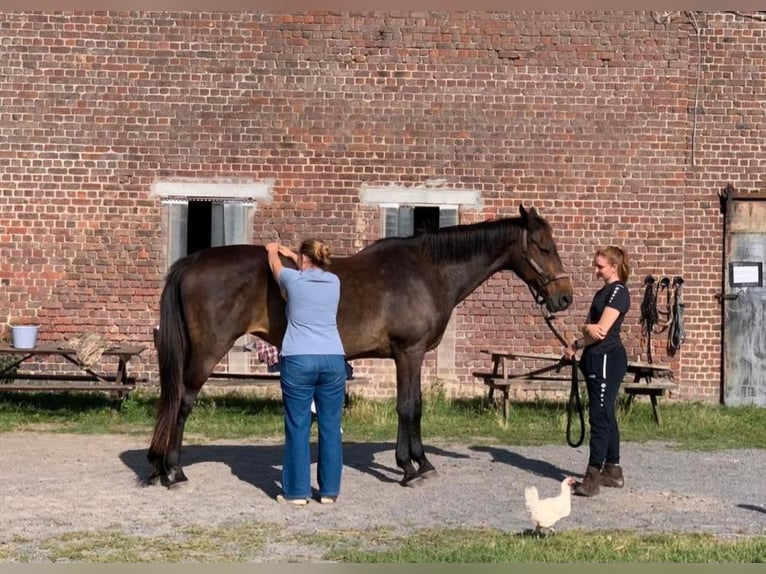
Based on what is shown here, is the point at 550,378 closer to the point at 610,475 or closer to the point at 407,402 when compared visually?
the point at 610,475

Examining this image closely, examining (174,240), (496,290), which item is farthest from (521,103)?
(174,240)

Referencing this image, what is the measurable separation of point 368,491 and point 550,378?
197 inches

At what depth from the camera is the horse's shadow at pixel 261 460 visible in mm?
8585

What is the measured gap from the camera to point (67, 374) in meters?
13.1

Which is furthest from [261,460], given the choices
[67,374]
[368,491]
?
[67,374]

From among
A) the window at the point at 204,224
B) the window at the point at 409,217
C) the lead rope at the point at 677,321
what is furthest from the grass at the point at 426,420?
the window at the point at 409,217

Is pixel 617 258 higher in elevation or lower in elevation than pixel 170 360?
higher

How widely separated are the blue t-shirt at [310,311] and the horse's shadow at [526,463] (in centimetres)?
250

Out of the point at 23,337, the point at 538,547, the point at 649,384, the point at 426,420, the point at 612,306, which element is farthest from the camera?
the point at 23,337

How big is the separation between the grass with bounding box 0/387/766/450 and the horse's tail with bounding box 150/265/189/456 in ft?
8.94

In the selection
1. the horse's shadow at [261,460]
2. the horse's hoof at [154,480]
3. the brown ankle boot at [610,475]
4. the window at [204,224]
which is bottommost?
the horse's shadow at [261,460]

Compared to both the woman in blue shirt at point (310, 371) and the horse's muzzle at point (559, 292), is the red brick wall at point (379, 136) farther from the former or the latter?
the woman in blue shirt at point (310, 371)

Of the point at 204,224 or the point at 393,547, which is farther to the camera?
the point at 204,224

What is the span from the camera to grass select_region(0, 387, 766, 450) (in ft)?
36.2
